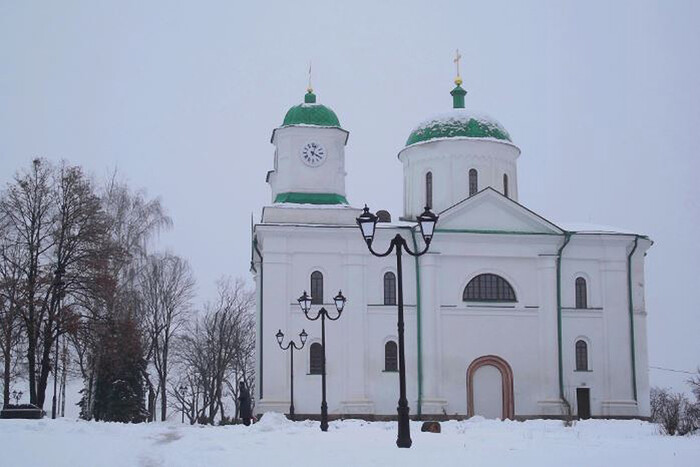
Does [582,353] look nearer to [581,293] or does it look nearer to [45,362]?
[581,293]

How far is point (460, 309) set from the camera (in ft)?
126

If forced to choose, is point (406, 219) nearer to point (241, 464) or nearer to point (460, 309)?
point (460, 309)

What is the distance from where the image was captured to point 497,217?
3919 centimetres

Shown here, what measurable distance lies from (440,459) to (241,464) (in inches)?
114

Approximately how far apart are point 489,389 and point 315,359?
7.26 meters

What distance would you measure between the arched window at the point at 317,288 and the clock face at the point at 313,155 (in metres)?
4.70

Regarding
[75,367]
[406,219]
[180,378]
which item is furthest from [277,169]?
[180,378]

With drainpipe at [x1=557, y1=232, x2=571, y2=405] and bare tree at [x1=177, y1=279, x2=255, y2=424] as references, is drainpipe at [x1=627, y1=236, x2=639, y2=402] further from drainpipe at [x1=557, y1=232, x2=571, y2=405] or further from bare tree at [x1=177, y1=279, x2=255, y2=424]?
bare tree at [x1=177, y1=279, x2=255, y2=424]

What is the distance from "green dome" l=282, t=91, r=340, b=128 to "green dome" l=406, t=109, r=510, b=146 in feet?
15.4

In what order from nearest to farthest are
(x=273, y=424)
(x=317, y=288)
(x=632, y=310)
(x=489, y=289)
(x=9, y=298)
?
(x=273, y=424), (x=9, y=298), (x=317, y=288), (x=489, y=289), (x=632, y=310)

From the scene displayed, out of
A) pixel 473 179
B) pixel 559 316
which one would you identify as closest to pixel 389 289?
pixel 473 179

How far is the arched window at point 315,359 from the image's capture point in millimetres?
37062

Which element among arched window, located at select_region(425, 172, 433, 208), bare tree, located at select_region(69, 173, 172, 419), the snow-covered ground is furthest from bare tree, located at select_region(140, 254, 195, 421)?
the snow-covered ground

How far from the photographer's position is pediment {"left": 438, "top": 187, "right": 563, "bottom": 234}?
128 feet
